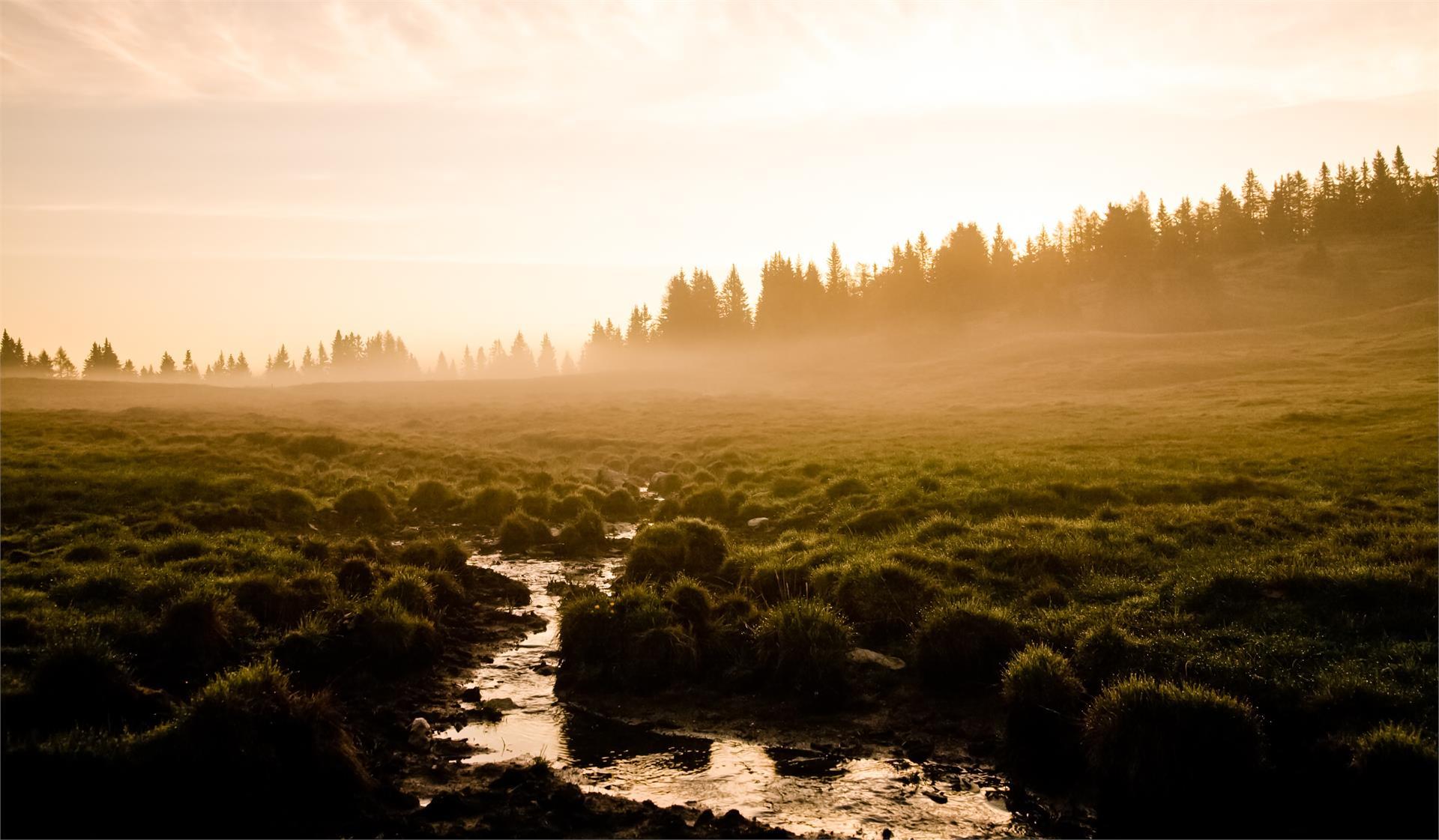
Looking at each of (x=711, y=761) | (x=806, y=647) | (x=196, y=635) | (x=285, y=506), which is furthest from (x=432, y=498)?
(x=711, y=761)

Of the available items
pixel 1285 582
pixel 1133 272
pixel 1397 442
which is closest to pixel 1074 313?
pixel 1133 272

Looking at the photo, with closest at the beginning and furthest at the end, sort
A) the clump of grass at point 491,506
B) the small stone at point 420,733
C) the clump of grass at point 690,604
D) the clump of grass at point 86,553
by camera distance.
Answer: the small stone at point 420,733 → the clump of grass at point 690,604 → the clump of grass at point 86,553 → the clump of grass at point 491,506

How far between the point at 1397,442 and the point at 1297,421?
1027cm

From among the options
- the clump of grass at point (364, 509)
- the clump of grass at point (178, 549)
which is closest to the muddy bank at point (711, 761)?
the clump of grass at point (178, 549)

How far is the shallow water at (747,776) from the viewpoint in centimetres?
793

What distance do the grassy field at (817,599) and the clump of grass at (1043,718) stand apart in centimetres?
4

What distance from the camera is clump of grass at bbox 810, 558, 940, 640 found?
13.0 m

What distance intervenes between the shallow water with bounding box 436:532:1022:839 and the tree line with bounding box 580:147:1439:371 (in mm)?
125548

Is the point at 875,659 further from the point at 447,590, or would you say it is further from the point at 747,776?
the point at 447,590

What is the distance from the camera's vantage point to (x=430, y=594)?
46.2 feet

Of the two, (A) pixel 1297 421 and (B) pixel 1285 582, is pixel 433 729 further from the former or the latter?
(A) pixel 1297 421

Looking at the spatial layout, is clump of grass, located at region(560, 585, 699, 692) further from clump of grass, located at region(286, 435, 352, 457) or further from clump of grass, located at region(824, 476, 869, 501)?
clump of grass, located at region(286, 435, 352, 457)

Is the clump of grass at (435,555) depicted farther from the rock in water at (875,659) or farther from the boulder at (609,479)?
the boulder at (609,479)

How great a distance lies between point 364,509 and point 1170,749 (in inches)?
914
